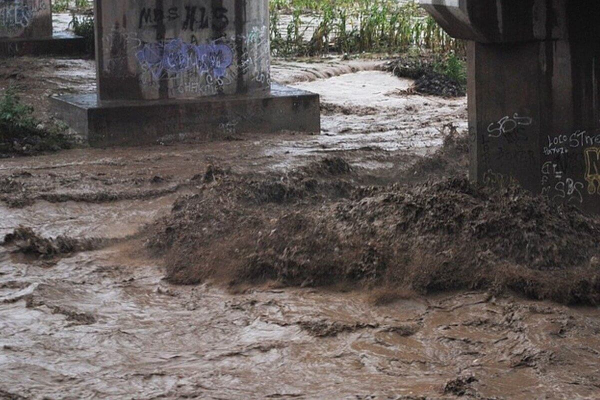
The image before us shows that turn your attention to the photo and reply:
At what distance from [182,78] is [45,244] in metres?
7.04

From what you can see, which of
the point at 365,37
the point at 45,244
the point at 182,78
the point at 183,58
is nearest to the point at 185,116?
the point at 182,78

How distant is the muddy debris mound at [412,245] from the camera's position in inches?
347

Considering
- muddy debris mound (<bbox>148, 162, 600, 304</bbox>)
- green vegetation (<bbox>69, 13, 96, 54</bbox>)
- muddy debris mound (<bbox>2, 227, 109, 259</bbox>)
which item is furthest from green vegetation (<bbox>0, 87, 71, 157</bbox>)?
green vegetation (<bbox>69, 13, 96, 54</bbox>)

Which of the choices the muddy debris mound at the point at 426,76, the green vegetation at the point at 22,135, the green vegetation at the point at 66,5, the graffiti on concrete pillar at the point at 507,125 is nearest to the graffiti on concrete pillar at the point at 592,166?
the graffiti on concrete pillar at the point at 507,125

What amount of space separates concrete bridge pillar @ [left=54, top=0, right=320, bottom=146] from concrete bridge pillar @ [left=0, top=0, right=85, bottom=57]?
25.7 feet

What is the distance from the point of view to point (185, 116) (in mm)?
Result: 16703

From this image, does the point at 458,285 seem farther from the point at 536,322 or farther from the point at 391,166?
the point at 391,166

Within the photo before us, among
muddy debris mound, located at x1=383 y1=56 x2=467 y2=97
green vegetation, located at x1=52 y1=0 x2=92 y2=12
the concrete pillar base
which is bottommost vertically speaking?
muddy debris mound, located at x1=383 y1=56 x2=467 y2=97

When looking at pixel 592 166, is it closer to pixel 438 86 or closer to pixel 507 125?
pixel 507 125

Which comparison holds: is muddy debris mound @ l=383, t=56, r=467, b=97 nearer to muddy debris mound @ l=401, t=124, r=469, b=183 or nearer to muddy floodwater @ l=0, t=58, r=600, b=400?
muddy debris mound @ l=401, t=124, r=469, b=183

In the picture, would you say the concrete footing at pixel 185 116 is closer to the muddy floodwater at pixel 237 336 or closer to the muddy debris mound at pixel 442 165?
the muddy debris mound at pixel 442 165

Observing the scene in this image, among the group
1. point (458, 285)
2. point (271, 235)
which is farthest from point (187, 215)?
Result: point (458, 285)

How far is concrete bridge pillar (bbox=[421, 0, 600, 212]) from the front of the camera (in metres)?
10.3

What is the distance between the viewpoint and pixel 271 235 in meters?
9.68
